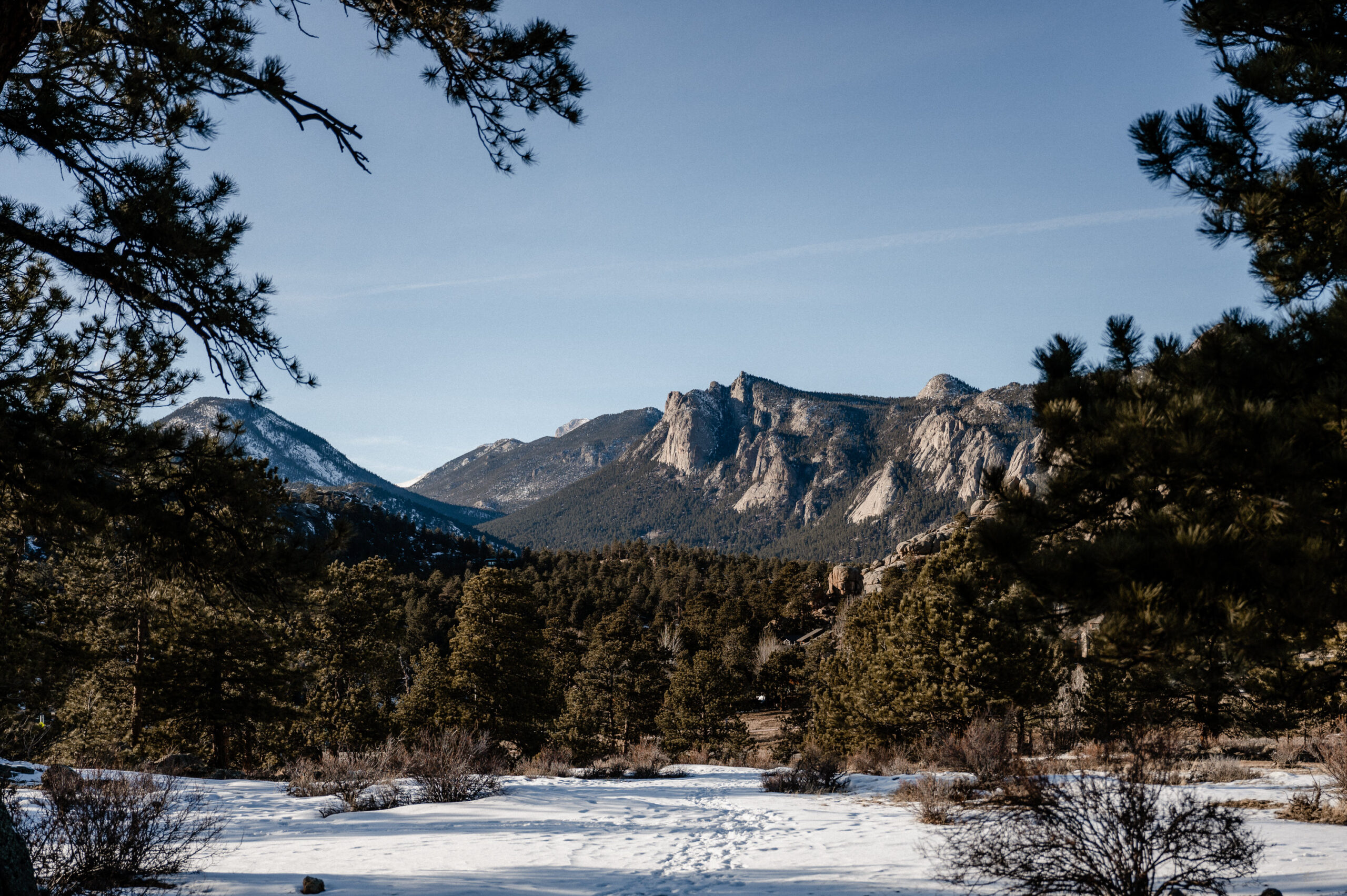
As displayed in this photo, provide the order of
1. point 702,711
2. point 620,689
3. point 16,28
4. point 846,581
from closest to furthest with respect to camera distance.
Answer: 1. point 16,28
2. point 702,711
3. point 620,689
4. point 846,581

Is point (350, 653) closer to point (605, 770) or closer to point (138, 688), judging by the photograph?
point (138, 688)

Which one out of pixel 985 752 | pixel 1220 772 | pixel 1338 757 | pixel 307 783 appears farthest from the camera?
pixel 307 783

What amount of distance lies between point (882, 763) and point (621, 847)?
36.6 ft

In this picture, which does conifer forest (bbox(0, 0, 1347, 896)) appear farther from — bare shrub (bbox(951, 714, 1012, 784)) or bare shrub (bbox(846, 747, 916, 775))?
bare shrub (bbox(846, 747, 916, 775))

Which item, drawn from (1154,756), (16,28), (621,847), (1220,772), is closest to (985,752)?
(1220,772)

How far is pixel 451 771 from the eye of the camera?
11430mm

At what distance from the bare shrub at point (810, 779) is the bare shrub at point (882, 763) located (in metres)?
2.25

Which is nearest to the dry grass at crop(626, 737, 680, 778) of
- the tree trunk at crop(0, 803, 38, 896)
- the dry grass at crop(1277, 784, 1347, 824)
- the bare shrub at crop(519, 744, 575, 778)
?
the bare shrub at crop(519, 744, 575, 778)

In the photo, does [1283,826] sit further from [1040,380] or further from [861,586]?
[861,586]

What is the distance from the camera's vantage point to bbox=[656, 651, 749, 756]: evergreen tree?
34.8 meters

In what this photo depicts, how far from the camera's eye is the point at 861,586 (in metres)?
71.0

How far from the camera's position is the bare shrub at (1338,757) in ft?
25.4

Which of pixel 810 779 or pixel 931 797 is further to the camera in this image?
pixel 810 779

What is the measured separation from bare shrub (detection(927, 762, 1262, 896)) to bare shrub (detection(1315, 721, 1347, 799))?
14.8ft
